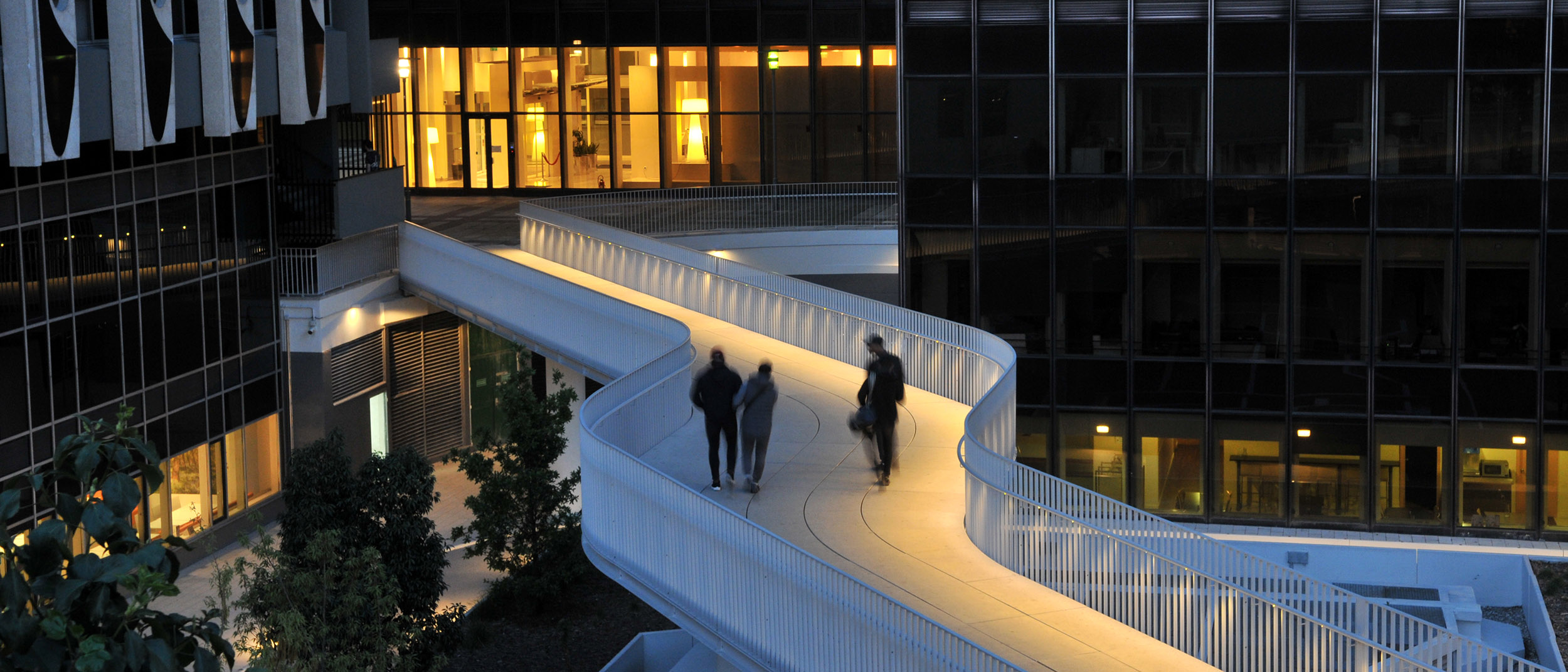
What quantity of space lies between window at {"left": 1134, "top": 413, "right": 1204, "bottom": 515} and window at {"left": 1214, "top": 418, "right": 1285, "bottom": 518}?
30 centimetres

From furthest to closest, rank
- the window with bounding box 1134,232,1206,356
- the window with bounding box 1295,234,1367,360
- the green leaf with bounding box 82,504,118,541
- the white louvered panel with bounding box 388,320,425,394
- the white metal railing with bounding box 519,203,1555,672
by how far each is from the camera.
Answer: the white louvered panel with bounding box 388,320,425,394
the window with bounding box 1134,232,1206,356
the window with bounding box 1295,234,1367,360
the white metal railing with bounding box 519,203,1555,672
the green leaf with bounding box 82,504,118,541

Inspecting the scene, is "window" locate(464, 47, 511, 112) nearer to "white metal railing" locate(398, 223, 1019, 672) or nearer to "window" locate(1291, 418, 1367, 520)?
"white metal railing" locate(398, 223, 1019, 672)

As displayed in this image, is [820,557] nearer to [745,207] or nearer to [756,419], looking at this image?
[756,419]

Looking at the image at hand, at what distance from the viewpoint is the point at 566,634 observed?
72.6ft

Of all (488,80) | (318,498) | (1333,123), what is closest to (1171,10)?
(1333,123)

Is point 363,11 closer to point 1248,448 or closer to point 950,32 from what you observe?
point 950,32

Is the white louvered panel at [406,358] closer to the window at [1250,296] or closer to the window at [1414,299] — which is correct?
the window at [1250,296]

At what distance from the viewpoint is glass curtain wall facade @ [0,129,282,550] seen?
72.5 ft

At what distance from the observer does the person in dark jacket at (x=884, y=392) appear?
56.4 feet

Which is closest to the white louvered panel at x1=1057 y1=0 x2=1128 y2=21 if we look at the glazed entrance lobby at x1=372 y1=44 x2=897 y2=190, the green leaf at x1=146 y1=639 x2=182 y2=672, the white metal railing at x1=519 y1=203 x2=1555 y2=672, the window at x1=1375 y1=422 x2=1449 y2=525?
the white metal railing at x1=519 y1=203 x2=1555 y2=672

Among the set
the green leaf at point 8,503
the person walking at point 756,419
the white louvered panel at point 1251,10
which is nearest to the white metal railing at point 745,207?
the white louvered panel at point 1251,10

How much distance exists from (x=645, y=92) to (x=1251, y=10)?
1883 centimetres

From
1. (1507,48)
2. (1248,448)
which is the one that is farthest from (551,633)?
(1507,48)

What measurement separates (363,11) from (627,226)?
6.97 meters
